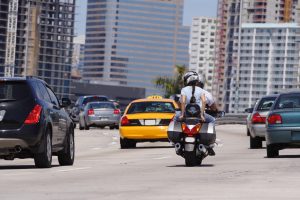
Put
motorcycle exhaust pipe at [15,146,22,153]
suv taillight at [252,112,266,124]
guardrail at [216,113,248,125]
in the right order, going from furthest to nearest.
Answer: guardrail at [216,113,248,125] < suv taillight at [252,112,266,124] < motorcycle exhaust pipe at [15,146,22,153]

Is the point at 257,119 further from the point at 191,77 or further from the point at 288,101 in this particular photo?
the point at 191,77

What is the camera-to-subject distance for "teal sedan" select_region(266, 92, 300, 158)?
81.5ft

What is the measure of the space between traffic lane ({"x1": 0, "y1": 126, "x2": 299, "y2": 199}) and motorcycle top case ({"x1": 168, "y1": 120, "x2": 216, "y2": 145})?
18.0 inches

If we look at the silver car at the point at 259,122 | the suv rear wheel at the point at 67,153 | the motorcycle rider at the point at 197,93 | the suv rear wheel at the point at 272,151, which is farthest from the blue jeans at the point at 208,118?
the silver car at the point at 259,122

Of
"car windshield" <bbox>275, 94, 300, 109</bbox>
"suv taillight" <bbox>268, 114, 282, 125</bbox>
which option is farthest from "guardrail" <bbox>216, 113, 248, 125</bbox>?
"suv taillight" <bbox>268, 114, 282, 125</bbox>

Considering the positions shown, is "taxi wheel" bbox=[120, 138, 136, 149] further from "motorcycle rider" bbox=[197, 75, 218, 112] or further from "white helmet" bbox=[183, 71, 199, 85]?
"white helmet" bbox=[183, 71, 199, 85]

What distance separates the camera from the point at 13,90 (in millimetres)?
20844

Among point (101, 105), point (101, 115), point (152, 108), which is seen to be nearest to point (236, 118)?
point (101, 105)

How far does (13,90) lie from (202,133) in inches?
127

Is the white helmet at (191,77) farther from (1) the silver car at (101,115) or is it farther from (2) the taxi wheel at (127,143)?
(1) the silver car at (101,115)

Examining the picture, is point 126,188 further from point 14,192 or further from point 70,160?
point 70,160

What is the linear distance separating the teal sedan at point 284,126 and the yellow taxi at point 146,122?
826 centimetres

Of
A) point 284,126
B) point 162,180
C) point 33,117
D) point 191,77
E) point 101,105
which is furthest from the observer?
point 101,105

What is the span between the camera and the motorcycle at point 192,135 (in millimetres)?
21656
